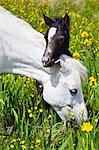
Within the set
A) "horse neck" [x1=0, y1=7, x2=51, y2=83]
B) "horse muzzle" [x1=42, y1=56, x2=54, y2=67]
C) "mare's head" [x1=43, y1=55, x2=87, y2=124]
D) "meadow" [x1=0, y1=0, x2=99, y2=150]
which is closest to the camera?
"meadow" [x1=0, y1=0, x2=99, y2=150]

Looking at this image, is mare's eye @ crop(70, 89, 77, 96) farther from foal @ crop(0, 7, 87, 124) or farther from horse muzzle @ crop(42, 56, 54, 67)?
horse muzzle @ crop(42, 56, 54, 67)

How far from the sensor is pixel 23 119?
483 cm

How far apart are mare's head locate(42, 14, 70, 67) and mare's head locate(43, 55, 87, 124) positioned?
76mm

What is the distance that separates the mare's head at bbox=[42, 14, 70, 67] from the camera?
442 centimetres

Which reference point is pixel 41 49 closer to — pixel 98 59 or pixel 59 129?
pixel 59 129

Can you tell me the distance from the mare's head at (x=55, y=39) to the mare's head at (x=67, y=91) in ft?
0.25

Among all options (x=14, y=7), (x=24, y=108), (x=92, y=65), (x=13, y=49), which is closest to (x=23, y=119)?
(x=24, y=108)

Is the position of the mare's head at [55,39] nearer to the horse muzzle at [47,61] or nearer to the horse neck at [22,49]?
the horse muzzle at [47,61]

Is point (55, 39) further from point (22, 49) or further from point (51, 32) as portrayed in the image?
point (22, 49)

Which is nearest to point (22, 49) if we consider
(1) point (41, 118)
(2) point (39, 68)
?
(2) point (39, 68)

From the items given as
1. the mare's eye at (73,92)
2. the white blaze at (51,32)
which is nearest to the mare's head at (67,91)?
the mare's eye at (73,92)

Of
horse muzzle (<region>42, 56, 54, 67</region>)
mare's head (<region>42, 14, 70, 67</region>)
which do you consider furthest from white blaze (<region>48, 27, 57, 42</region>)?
horse muzzle (<region>42, 56, 54, 67</region>)

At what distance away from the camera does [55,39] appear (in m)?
4.42

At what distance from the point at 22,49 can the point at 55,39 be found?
0.42m
